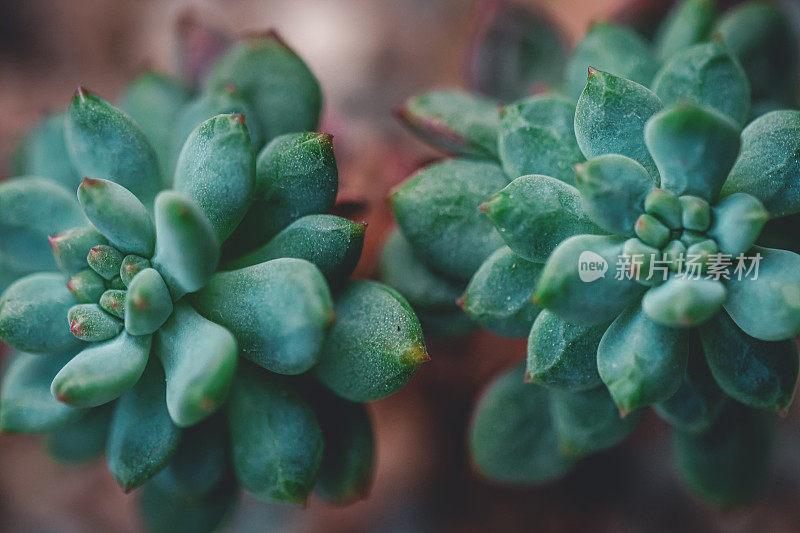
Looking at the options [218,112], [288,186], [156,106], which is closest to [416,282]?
[288,186]

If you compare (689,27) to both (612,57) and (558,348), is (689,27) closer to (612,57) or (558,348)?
(612,57)

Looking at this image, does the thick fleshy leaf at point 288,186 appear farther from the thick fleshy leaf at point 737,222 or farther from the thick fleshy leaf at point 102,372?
the thick fleshy leaf at point 737,222

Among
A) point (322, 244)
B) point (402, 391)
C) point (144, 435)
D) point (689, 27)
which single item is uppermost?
point (689, 27)

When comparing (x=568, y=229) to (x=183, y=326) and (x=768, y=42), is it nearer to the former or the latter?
(x=183, y=326)

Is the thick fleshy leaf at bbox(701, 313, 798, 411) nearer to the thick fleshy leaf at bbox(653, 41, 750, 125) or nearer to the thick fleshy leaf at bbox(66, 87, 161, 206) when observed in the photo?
the thick fleshy leaf at bbox(653, 41, 750, 125)

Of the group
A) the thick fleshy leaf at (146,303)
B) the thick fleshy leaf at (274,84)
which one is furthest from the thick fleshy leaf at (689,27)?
the thick fleshy leaf at (146,303)

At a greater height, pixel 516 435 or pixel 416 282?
pixel 416 282
